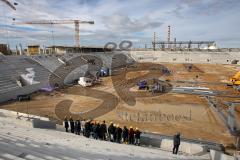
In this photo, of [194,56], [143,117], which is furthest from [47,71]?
[194,56]

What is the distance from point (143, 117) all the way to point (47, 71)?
79.6 ft

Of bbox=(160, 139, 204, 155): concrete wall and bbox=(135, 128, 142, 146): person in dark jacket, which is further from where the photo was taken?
bbox=(135, 128, 142, 146): person in dark jacket

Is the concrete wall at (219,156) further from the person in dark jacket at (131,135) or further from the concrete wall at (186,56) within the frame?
the concrete wall at (186,56)

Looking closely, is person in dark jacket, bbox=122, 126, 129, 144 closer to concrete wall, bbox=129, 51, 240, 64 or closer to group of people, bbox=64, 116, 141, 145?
group of people, bbox=64, 116, 141, 145

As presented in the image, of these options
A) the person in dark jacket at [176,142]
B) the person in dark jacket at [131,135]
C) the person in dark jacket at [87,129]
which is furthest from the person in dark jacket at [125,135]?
the person in dark jacket at [176,142]

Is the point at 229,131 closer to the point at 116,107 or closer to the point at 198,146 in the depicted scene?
the point at 198,146

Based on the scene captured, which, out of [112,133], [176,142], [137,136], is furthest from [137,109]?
[176,142]

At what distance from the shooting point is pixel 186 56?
79.9 meters

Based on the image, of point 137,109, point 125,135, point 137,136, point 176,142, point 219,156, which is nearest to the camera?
point 219,156

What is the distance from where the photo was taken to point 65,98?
26781mm

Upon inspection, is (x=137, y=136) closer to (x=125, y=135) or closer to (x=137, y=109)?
(x=125, y=135)

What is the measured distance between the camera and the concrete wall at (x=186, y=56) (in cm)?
7496

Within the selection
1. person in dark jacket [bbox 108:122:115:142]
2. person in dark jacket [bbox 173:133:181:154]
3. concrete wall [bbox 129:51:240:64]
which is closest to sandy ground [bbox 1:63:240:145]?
person in dark jacket [bbox 108:122:115:142]

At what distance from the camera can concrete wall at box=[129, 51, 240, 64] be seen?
74963 millimetres
